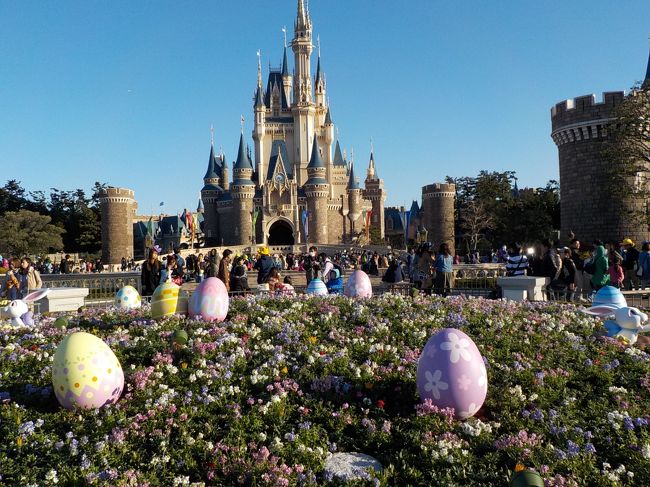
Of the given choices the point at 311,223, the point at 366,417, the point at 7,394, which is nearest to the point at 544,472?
the point at 366,417

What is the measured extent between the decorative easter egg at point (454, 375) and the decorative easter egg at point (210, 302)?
133 inches

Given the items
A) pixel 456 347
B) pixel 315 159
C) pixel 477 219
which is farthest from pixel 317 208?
pixel 456 347

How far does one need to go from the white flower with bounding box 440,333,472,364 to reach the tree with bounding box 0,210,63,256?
46.4 metres

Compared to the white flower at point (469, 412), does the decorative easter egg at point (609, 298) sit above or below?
above

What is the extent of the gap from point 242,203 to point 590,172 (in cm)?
4467

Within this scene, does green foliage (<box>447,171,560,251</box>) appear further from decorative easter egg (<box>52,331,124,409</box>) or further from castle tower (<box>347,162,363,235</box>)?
decorative easter egg (<box>52,331,124,409</box>)

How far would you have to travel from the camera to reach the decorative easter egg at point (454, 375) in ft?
16.6

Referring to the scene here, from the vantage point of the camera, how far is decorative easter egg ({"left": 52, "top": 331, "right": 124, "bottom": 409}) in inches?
199

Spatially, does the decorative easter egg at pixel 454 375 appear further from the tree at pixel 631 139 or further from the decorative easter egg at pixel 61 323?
the tree at pixel 631 139

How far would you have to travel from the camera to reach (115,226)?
49062 mm

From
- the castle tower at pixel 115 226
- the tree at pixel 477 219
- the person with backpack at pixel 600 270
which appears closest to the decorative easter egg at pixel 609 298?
the person with backpack at pixel 600 270

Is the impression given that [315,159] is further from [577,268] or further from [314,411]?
[314,411]

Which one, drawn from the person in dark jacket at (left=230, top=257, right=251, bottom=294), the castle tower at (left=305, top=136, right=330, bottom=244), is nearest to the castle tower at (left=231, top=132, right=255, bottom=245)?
the castle tower at (left=305, top=136, right=330, bottom=244)

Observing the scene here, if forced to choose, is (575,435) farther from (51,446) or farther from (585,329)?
(51,446)
